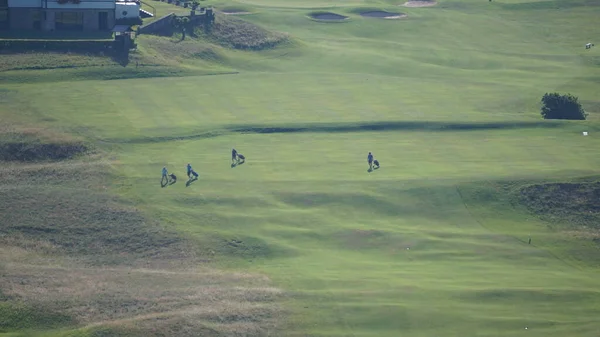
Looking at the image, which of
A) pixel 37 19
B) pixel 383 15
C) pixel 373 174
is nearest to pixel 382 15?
pixel 383 15

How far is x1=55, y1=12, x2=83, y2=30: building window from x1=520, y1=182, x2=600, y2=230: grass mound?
5305 cm

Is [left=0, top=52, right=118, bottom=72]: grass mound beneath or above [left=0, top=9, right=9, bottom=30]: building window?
beneath

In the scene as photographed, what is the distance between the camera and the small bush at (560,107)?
342 feet

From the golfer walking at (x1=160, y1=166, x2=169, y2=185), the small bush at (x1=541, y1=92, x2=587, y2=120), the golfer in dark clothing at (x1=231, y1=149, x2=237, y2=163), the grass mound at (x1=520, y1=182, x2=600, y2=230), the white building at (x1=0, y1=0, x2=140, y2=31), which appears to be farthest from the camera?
the white building at (x1=0, y1=0, x2=140, y2=31)

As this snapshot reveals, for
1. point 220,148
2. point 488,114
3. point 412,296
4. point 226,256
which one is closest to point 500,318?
point 412,296

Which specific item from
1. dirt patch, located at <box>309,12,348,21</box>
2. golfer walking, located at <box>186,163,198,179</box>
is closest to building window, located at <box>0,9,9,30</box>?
golfer walking, located at <box>186,163,198,179</box>

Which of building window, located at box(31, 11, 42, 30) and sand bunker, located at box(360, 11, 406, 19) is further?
sand bunker, located at box(360, 11, 406, 19)

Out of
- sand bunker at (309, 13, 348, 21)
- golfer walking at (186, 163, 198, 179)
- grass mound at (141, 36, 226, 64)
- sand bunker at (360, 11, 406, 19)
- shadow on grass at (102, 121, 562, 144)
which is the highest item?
sand bunker at (360, 11, 406, 19)

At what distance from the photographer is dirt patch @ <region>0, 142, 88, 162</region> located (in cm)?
8406

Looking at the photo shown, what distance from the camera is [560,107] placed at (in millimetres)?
104125

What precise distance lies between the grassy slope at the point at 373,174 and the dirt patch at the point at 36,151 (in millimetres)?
3975

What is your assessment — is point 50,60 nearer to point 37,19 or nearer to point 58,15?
point 37,19

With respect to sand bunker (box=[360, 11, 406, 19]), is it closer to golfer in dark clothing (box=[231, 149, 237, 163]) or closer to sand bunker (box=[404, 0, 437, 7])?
sand bunker (box=[404, 0, 437, 7])

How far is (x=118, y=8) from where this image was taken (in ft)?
386
